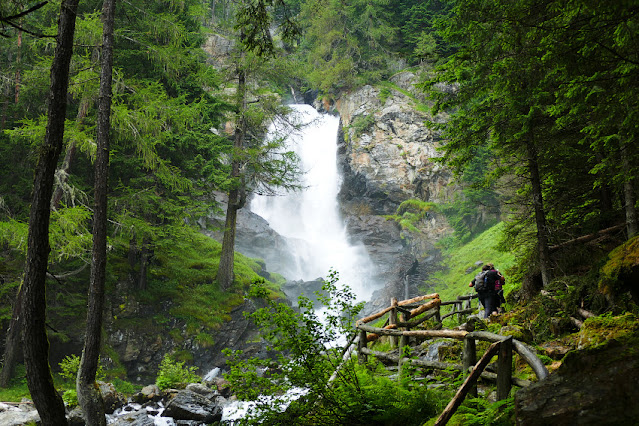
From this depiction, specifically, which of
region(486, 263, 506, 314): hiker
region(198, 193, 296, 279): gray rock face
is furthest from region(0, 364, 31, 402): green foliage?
region(198, 193, 296, 279): gray rock face

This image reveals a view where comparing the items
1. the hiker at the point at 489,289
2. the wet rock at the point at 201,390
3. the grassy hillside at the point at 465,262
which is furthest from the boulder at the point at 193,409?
the grassy hillside at the point at 465,262

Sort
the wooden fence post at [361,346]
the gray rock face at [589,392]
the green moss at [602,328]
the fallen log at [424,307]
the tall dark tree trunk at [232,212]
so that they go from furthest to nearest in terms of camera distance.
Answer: the tall dark tree trunk at [232,212] < the fallen log at [424,307] < the wooden fence post at [361,346] < the green moss at [602,328] < the gray rock face at [589,392]

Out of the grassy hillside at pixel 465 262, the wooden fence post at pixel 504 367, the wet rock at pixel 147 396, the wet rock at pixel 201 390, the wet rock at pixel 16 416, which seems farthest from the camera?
the grassy hillside at pixel 465 262

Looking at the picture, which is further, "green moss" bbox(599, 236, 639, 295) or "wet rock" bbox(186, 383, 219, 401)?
"wet rock" bbox(186, 383, 219, 401)

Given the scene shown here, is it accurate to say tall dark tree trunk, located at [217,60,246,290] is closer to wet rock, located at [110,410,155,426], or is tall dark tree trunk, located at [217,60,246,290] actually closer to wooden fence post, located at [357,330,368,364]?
wet rock, located at [110,410,155,426]

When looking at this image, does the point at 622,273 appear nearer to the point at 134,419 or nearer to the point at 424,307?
the point at 424,307

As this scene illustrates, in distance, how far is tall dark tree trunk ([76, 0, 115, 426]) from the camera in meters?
Result: 7.65

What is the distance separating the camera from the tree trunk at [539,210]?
782 centimetres

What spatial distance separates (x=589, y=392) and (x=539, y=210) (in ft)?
20.6

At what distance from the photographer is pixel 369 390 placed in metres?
4.56

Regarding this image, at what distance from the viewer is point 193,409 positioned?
10.0 m

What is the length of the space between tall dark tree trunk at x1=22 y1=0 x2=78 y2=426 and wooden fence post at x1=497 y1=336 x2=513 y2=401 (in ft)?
17.7

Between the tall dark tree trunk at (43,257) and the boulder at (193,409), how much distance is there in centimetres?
499

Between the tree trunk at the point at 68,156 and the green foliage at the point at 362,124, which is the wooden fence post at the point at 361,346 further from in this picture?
the green foliage at the point at 362,124
